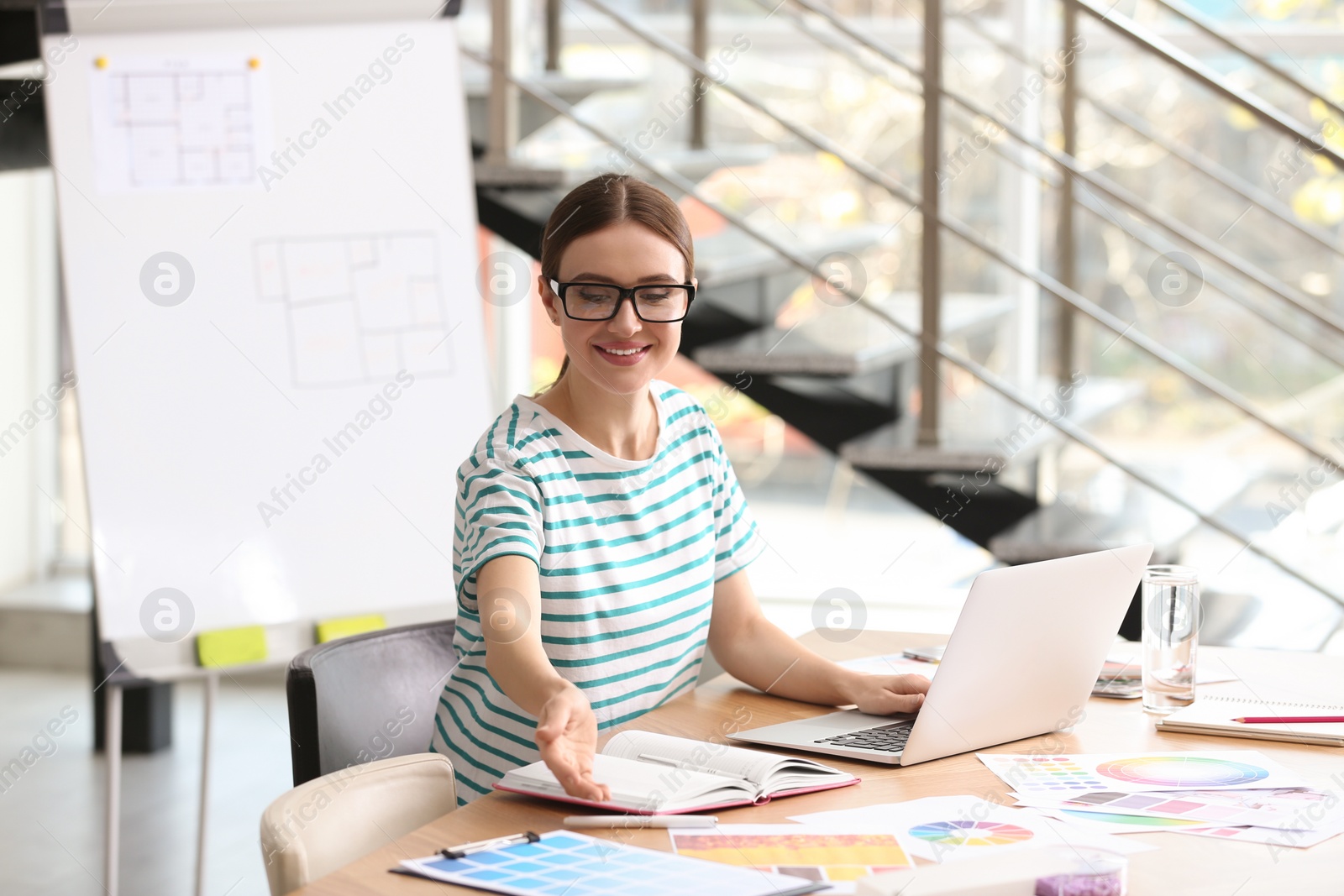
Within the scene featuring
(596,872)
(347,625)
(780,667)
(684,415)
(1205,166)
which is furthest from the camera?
(1205,166)

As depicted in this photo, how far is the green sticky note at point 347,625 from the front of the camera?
2209 millimetres

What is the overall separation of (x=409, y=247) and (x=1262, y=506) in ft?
6.68

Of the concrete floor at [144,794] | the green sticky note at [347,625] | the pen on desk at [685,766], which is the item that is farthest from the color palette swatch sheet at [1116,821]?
the concrete floor at [144,794]

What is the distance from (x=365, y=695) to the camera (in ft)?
4.87

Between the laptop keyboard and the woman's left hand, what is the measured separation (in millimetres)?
30

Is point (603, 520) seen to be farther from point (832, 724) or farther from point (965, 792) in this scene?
point (965, 792)

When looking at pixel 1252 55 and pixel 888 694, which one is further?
pixel 1252 55

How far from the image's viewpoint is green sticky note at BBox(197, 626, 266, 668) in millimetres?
2121

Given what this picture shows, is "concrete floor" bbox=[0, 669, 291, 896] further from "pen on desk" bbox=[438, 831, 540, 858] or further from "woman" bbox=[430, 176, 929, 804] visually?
"pen on desk" bbox=[438, 831, 540, 858]

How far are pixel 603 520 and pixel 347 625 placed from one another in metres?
0.90

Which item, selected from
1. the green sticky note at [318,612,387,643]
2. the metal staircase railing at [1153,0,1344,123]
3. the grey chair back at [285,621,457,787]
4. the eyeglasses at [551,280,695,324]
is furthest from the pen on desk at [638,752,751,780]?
the metal staircase railing at [1153,0,1344,123]

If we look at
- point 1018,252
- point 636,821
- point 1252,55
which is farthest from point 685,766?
point 1018,252

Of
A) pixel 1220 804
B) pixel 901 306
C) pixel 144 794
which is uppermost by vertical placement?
pixel 901 306

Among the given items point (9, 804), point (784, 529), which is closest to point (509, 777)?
point (9, 804)
